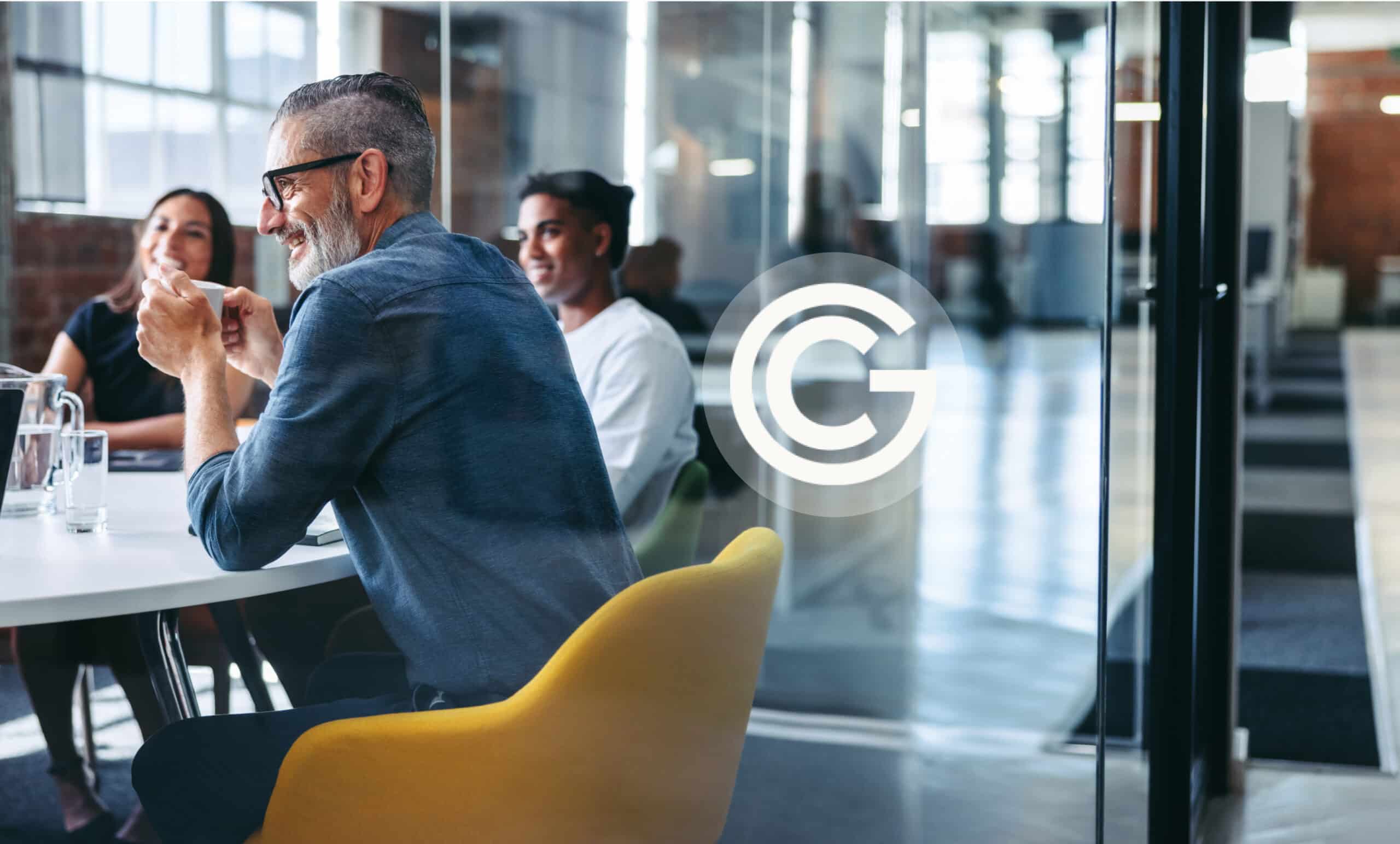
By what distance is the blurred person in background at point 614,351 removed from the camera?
1.59 m

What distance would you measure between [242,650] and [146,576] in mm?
345

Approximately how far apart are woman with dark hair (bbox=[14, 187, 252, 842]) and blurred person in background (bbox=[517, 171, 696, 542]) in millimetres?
386

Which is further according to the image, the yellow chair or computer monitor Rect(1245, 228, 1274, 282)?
computer monitor Rect(1245, 228, 1274, 282)

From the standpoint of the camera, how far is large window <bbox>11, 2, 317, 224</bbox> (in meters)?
1.69

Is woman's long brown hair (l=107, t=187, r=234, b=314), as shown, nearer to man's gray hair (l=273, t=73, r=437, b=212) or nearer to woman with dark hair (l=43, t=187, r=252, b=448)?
woman with dark hair (l=43, t=187, r=252, b=448)

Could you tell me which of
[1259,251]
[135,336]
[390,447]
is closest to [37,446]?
[135,336]

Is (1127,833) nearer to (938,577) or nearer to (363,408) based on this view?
(363,408)

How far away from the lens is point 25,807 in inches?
98.5

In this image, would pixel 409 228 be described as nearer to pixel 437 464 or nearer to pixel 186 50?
pixel 437 464

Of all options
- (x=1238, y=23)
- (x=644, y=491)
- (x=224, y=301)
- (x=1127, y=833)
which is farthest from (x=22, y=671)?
(x=1238, y=23)

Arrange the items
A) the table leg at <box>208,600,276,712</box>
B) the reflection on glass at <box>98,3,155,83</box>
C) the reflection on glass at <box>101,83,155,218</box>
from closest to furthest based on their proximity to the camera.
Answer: the table leg at <box>208,600,276,712</box>, the reflection on glass at <box>101,83,155,218</box>, the reflection on glass at <box>98,3,155,83</box>

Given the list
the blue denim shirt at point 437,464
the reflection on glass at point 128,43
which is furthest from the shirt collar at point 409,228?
the reflection on glass at point 128,43

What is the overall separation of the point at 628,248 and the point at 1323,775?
198 cm


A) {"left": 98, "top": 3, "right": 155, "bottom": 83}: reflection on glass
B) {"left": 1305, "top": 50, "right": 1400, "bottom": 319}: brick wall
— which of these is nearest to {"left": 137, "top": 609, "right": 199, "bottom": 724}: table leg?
{"left": 98, "top": 3, "right": 155, "bottom": 83}: reflection on glass
